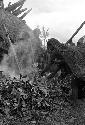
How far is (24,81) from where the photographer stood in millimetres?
11625

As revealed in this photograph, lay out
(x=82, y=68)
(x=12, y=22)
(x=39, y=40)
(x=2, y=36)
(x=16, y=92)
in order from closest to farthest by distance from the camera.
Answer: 1. (x=82, y=68)
2. (x=16, y=92)
3. (x=2, y=36)
4. (x=12, y=22)
5. (x=39, y=40)

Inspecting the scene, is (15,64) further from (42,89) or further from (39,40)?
(42,89)

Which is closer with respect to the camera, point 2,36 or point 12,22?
point 2,36

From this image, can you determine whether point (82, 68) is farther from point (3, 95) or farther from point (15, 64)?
point (15, 64)

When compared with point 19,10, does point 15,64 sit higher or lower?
lower

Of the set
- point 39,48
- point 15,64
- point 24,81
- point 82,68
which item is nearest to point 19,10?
point 39,48

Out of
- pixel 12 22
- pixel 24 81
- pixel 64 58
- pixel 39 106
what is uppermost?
pixel 12 22

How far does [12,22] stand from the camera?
18.0 m

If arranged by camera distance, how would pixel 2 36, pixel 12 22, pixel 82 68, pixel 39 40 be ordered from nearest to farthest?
pixel 82 68 < pixel 2 36 < pixel 12 22 < pixel 39 40

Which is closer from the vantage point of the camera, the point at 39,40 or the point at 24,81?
the point at 24,81

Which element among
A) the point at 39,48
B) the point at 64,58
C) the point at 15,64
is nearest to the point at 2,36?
the point at 15,64

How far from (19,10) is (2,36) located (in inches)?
186

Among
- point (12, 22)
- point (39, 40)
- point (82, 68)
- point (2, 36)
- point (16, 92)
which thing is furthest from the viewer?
point (39, 40)

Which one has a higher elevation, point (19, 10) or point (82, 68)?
point (19, 10)
